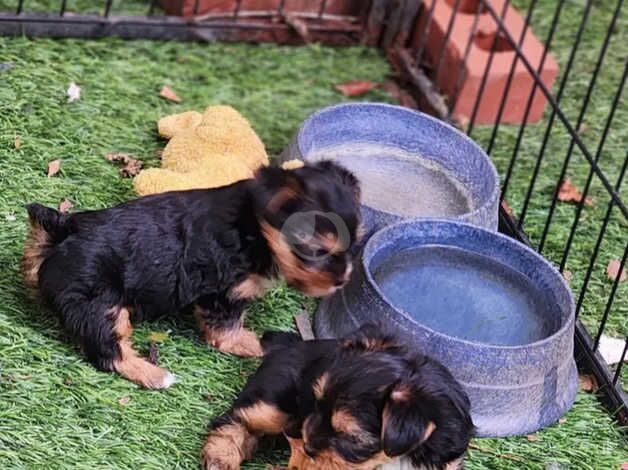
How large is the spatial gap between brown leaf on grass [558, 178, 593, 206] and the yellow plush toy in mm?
1549

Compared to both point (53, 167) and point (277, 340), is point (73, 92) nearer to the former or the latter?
point (53, 167)

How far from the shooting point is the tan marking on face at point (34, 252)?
4.42 meters

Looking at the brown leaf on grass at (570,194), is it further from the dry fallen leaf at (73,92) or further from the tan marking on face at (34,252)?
the tan marking on face at (34,252)

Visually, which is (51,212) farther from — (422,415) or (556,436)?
(556,436)

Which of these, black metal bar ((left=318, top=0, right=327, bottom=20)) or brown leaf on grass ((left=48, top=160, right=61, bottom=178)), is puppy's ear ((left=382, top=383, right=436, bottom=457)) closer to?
brown leaf on grass ((left=48, top=160, right=61, bottom=178))

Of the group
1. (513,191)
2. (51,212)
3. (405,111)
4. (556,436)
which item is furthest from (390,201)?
(51,212)

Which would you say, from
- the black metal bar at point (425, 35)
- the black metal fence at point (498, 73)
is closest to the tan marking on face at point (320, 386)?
the black metal fence at point (498, 73)

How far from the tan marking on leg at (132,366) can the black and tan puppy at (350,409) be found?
A: 340 millimetres

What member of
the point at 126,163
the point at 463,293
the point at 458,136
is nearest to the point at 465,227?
the point at 463,293

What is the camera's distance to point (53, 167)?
5383mm

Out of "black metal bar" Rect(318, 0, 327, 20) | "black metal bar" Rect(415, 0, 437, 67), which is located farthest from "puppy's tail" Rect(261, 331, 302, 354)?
"black metal bar" Rect(318, 0, 327, 20)

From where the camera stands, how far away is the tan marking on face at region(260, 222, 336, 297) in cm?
424

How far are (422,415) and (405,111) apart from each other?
2.28 meters

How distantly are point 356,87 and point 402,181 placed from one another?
1196mm
